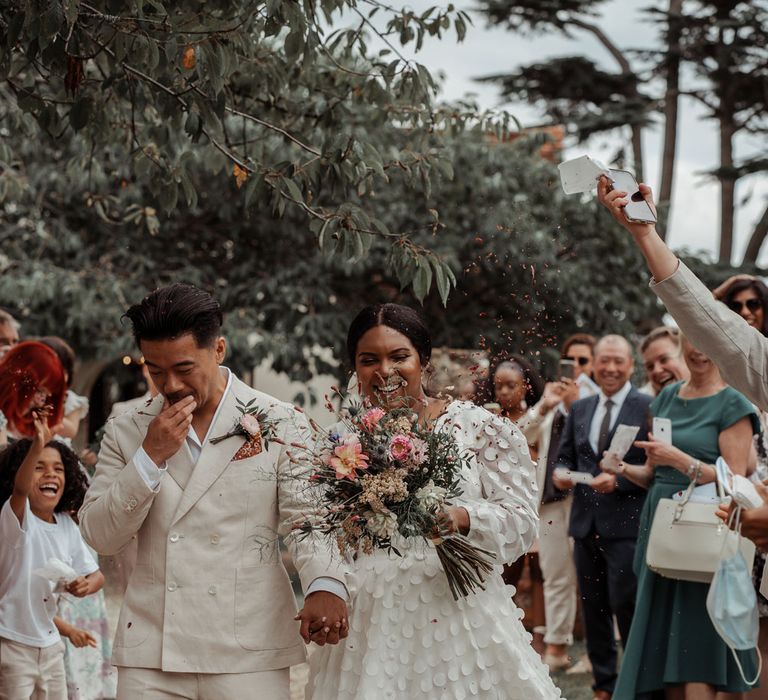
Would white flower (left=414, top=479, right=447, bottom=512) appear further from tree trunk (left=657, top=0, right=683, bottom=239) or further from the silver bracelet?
tree trunk (left=657, top=0, right=683, bottom=239)

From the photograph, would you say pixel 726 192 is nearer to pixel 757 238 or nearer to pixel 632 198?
pixel 757 238

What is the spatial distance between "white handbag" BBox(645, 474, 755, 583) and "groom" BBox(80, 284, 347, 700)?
300 centimetres

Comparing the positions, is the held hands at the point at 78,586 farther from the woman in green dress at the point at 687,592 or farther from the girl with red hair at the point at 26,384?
the woman in green dress at the point at 687,592

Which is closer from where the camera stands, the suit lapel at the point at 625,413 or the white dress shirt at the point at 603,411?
the suit lapel at the point at 625,413

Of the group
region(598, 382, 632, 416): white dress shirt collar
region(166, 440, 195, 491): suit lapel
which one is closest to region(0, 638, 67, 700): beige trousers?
A: region(166, 440, 195, 491): suit lapel

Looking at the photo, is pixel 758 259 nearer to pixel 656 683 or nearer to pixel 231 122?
pixel 231 122

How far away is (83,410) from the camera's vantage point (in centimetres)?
805

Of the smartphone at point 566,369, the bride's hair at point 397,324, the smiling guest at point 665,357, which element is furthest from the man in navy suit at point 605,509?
the bride's hair at point 397,324

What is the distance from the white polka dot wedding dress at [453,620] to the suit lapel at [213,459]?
662mm

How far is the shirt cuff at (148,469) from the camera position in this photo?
3877 millimetres

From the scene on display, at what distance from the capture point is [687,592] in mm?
6738

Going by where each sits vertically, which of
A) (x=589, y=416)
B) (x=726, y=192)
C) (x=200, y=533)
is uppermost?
(x=726, y=192)

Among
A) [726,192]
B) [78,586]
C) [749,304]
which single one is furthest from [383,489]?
[726,192]

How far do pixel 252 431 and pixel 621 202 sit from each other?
1413 millimetres
